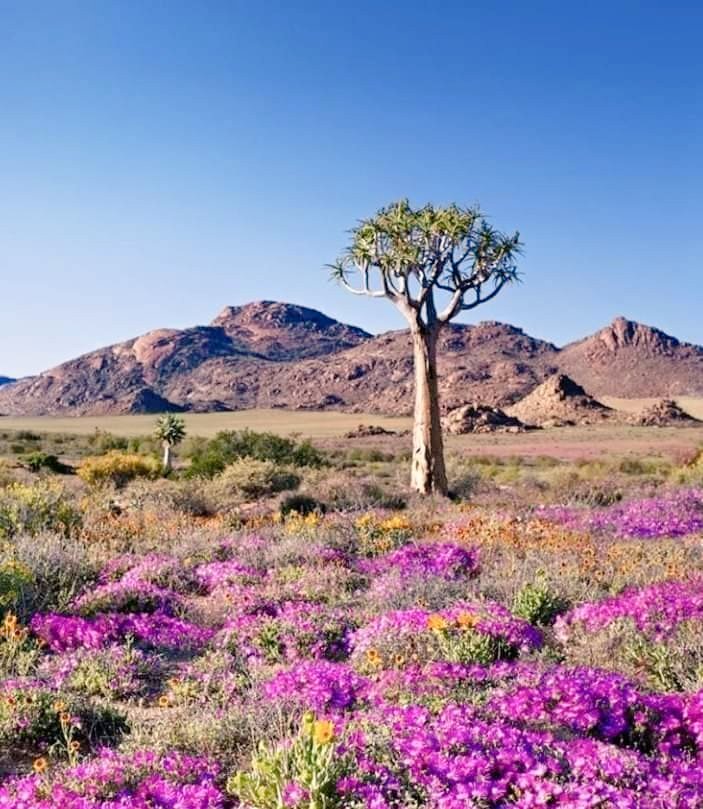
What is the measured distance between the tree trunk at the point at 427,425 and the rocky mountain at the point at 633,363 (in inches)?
4322

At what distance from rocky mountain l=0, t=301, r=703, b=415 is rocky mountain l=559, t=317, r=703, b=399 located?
0.18m

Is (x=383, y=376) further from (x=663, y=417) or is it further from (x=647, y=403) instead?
(x=663, y=417)

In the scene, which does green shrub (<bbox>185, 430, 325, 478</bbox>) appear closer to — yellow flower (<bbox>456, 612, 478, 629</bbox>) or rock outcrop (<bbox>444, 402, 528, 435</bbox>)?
yellow flower (<bbox>456, 612, 478, 629</bbox>)

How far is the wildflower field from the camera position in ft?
13.4

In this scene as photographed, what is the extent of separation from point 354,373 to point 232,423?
35.5 metres

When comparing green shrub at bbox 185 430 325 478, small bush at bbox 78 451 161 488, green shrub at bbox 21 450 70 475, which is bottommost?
green shrub at bbox 21 450 70 475

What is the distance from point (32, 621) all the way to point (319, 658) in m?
2.87

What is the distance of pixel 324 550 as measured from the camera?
441 inches

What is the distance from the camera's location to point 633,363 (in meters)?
136

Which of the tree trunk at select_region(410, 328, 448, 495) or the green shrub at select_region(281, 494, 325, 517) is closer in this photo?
the green shrub at select_region(281, 494, 325, 517)

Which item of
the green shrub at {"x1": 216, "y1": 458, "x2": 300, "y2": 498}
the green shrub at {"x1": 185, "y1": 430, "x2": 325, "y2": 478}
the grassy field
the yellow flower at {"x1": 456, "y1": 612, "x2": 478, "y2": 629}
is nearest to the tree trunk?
the green shrub at {"x1": 216, "y1": 458, "x2": 300, "y2": 498}

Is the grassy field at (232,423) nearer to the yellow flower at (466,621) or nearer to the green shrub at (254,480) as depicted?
the green shrub at (254,480)

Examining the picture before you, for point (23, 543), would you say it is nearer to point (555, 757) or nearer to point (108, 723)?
point (108, 723)

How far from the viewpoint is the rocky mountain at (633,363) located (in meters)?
127
